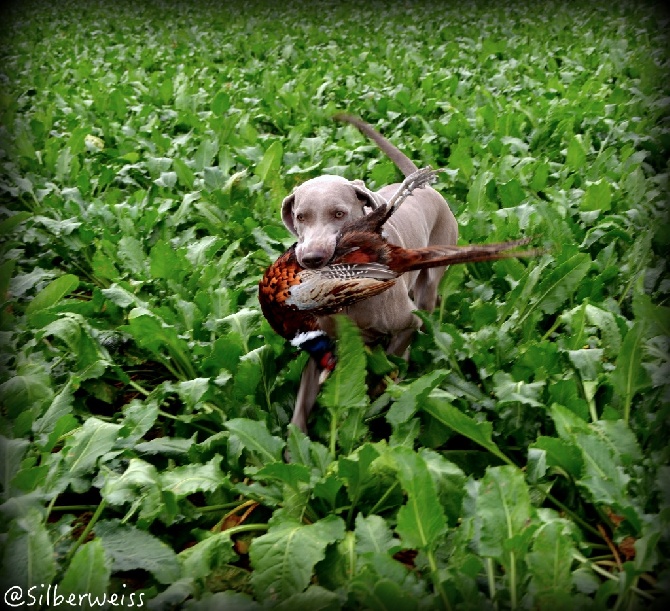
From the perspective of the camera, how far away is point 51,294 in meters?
3.46

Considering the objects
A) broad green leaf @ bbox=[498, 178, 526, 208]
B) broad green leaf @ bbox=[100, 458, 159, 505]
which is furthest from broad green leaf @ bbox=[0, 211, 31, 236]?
broad green leaf @ bbox=[498, 178, 526, 208]

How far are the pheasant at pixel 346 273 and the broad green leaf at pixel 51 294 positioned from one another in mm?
1311

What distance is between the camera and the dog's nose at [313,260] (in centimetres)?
244

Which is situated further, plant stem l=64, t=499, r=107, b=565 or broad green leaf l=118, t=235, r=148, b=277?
broad green leaf l=118, t=235, r=148, b=277

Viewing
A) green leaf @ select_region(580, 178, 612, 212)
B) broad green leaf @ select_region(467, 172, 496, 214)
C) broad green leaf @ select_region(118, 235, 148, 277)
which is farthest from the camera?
broad green leaf @ select_region(467, 172, 496, 214)

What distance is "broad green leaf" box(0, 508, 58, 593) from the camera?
6.58 ft

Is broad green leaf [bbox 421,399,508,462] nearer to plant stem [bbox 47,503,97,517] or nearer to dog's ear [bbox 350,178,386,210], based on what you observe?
dog's ear [bbox 350,178,386,210]

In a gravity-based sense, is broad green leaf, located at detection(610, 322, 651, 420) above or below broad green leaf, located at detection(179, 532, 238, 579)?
above

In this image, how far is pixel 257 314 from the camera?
128 inches

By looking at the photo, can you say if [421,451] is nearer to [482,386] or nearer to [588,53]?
[482,386]

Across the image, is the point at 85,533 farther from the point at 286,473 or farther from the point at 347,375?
the point at 347,375

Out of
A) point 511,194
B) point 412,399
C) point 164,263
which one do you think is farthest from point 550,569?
point 511,194

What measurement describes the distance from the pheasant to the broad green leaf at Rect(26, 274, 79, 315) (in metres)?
1.31

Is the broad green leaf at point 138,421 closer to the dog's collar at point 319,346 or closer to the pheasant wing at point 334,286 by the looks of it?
the dog's collar at point 319,346
